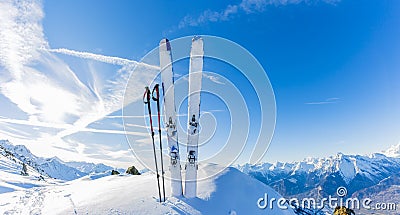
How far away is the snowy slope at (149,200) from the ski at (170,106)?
706 millimetres

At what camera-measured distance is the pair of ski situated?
40.4 feet

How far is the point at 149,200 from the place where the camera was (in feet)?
37.9

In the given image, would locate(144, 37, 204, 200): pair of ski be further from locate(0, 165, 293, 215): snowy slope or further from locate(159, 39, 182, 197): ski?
locate(0, 165, 293, 215): snowy slope

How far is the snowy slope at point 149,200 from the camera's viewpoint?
429 inches

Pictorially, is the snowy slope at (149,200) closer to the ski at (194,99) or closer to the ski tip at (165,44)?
the ski at (194,99)

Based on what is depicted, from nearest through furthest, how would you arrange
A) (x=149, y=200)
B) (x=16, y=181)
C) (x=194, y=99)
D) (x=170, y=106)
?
(x=149, y=200)
(x=170, y=106)
(x=194, y=99)
(x=16, y=181)

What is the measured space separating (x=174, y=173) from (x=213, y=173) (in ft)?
8.59

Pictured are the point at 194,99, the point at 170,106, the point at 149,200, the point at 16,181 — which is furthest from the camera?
the point at 16,181

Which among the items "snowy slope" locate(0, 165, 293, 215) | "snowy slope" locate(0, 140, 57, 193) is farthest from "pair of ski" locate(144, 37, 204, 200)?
"snowy slope" locate(0, 140, 57, 193)

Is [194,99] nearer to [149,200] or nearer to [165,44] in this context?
[165,44]

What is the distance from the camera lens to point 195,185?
41.0 ft

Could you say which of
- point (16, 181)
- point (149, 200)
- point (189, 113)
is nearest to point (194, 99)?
point (189, 113)

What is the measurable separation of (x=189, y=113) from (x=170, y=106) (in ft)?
3.31

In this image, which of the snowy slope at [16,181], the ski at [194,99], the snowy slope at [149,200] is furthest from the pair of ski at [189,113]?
the snowy slope at [16,181]
